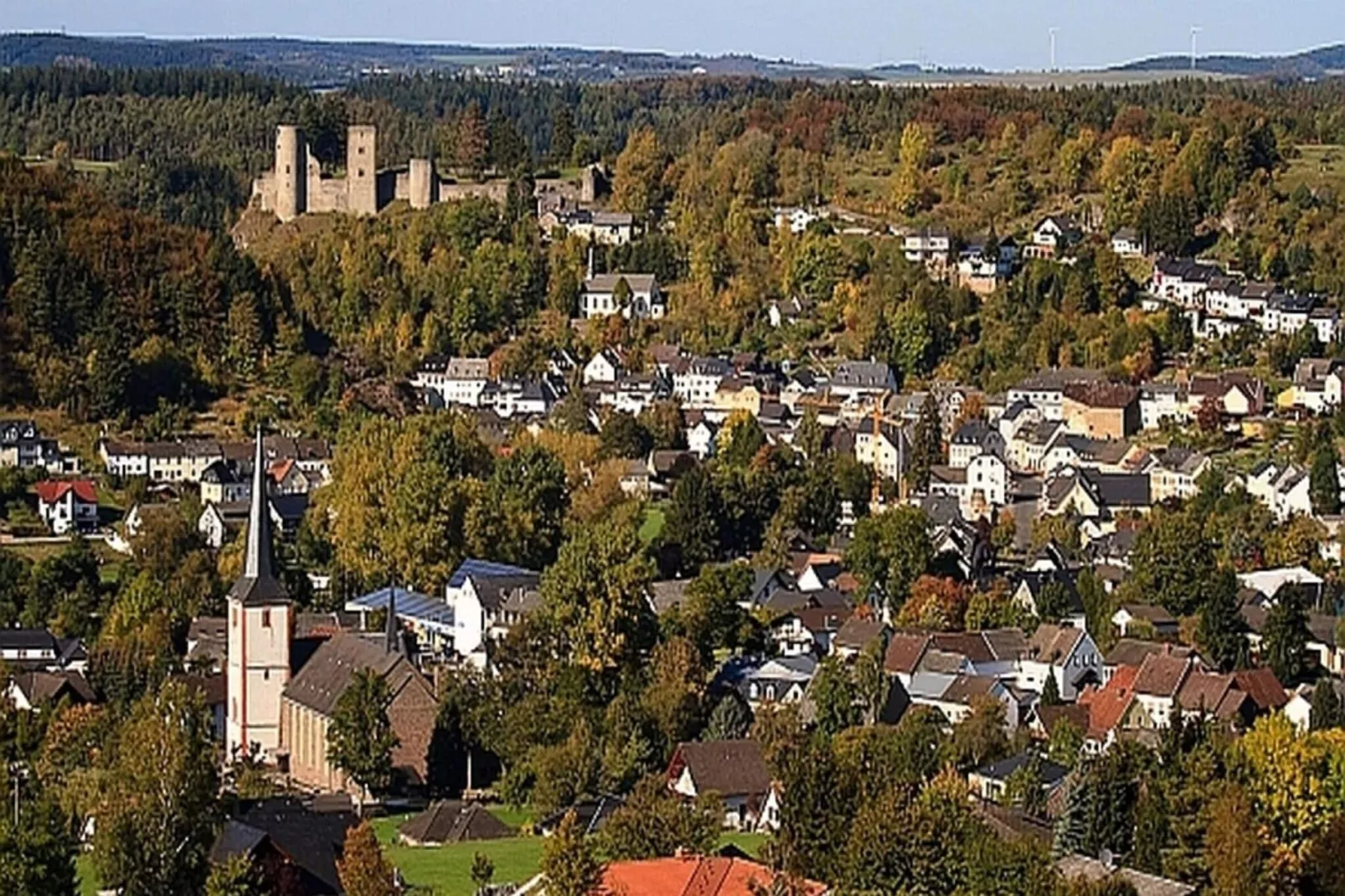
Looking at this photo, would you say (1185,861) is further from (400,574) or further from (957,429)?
(957,429)

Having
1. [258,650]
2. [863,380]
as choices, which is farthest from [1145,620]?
[863,380]

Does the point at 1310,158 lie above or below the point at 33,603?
above

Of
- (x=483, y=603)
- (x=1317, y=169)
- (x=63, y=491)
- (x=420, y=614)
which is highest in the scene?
(x=1317, y=169)

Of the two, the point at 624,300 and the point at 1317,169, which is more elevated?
the point at 1317,169

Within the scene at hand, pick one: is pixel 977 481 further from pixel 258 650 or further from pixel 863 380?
pixel 258 650

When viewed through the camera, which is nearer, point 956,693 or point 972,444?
point 956,693

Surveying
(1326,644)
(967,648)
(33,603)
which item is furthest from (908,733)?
(33,603)

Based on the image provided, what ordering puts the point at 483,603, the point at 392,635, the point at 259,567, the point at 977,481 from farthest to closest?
1. the point at 977,481
2. the point at 483,603
3. the point at 392,635
4. the point at 259,567
